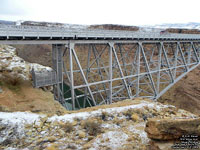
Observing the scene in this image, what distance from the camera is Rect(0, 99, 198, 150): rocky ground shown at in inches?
222

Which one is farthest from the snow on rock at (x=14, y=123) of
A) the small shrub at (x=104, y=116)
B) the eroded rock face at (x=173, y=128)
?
the eroded rock face at (x=173, y=128)

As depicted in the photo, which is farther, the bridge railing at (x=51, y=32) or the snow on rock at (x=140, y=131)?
the bridge railing at (x=51, y=32)

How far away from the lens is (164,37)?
17719 mm

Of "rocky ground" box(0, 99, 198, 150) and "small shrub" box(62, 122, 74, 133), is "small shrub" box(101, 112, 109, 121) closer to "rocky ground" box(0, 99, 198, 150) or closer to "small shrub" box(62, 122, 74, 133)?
"rocky ground" box(0, 99, 198, 150)

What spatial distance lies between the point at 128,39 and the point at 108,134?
10.7 meters

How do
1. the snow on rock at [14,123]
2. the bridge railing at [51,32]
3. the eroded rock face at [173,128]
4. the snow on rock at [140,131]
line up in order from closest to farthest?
the eroded rock face at [173,128]
the snow on rock at [140,131]
the snow on rock at [14,123]
the bridge railing at [51,32]

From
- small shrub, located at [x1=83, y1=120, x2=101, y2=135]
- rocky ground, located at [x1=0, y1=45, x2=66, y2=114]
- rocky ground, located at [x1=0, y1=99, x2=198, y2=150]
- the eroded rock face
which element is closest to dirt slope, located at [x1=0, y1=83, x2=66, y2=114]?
rocky ground, located at [x1=0, y1=45, x2=66, y2=114]

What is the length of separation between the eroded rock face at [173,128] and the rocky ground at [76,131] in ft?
2.58

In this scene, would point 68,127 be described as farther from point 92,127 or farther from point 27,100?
point 27,100

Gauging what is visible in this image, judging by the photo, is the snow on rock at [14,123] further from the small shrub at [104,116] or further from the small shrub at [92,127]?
the small shrub at [104,116]

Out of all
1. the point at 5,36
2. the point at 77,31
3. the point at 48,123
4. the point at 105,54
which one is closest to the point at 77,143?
the point at 48,123

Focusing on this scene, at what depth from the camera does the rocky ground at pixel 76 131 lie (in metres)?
5.63

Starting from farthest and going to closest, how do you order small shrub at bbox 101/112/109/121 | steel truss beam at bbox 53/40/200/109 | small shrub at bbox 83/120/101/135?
steel truss beam at bbox 53/40/200/109, small shrub at bbox 101/112/109/121, small shrub at bbox 83/120/101/135

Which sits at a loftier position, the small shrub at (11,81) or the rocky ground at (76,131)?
the small shrub at (11,81)
